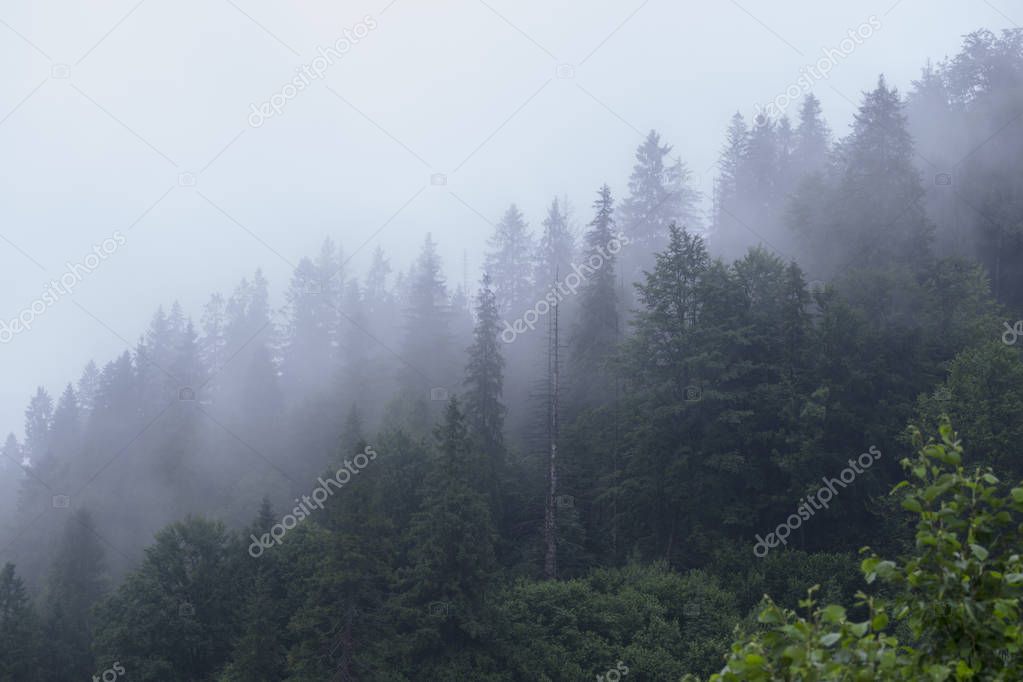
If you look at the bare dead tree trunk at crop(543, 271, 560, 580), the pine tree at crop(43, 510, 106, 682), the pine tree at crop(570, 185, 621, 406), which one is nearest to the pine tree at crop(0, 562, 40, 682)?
the pine tree at crop(43, 510, 106, 682)

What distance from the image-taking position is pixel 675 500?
117ft

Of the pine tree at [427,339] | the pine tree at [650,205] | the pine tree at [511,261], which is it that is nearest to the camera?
the pine tree at [427,339]

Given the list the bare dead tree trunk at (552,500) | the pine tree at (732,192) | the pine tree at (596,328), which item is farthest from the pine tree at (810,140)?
the bare dead tree trunk at (552,500)

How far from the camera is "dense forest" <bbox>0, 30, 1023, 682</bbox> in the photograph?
26.9 meters

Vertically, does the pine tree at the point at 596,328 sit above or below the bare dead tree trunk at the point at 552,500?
above

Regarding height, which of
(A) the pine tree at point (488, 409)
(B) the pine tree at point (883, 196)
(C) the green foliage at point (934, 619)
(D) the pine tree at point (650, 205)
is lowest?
(C) the green foliage at point (934, 619)

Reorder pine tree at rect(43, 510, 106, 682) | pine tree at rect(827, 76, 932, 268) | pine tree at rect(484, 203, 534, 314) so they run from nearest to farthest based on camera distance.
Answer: pine tree at rect(43, 510, 106, 682)
pine tree at rect(827, 76, 932, 268)
pine tree at rect(484, 203, 534, 314)

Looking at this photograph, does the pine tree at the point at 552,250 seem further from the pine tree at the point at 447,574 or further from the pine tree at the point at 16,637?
the pine tree at the point at 16,637

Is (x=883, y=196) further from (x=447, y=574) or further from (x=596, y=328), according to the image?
(x=447, y=574)

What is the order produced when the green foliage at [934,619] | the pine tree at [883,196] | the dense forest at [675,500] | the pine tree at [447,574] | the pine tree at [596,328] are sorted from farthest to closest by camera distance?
the pine tree at [596,328]
the pine tree at [883,196]
the pine tree at [447,574]
the dense forest at [675,500]
the green foliage at [934,619]

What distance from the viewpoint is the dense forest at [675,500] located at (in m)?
26.9

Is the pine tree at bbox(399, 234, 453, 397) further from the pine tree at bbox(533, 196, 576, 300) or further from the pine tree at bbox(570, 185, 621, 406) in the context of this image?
the pine tree at bbox(570, 185, 621, 406)

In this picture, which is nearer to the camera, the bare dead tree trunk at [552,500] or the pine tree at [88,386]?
the bare dead tree trunk at [552,500]

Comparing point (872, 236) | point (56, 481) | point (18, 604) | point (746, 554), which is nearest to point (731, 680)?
point (746, 554)
